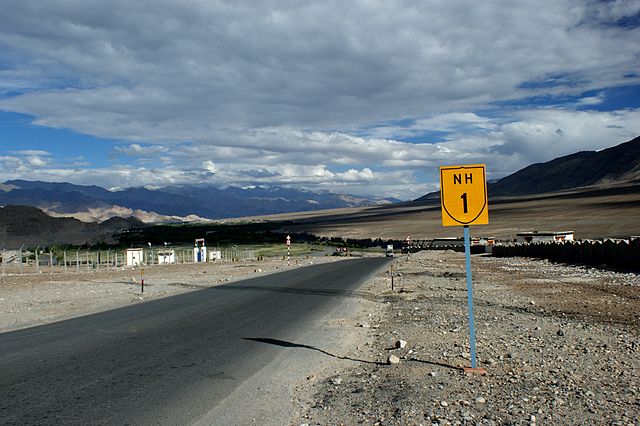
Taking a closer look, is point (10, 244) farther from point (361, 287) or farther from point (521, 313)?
point (521, 313)

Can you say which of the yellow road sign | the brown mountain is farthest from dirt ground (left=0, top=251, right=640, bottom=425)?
the brown mountain

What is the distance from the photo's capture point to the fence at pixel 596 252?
33119 mm

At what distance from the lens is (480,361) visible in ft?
32.5

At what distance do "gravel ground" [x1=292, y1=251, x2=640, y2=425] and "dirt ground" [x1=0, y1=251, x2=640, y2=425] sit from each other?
0.02 metres

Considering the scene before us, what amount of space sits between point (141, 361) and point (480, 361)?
20.1 feet

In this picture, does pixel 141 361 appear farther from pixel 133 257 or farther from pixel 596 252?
pixel 133 257

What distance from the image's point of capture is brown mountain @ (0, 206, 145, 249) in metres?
116

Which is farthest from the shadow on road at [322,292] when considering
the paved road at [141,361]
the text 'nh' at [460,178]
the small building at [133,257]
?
the small building at [133,257]

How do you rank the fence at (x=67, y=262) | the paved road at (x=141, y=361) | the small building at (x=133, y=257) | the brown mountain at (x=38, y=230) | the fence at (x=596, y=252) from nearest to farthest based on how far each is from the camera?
the paved road at (x=141, y=361), the fence at (x=596, y=252), the fence at (x=67, y=262), the small building at (x=133, y=257), the brown mountain at (x=38, y=230)

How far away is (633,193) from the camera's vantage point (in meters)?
173

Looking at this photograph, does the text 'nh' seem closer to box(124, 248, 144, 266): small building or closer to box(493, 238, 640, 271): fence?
box(493, 238, 640, 271): fence

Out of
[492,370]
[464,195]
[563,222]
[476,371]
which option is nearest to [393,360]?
[476,371]

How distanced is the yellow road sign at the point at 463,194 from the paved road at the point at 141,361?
3.98 metres

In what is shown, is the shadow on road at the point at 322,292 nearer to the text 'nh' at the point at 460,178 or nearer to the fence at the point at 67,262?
the text 'nh' at the point at 460,178
